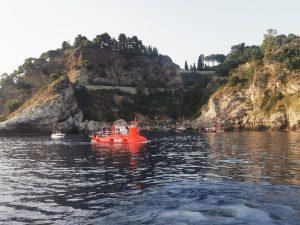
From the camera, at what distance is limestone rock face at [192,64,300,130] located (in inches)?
5037

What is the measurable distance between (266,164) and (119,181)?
17.6m

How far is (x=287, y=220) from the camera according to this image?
18891 mm

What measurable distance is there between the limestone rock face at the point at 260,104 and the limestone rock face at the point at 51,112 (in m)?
52.7

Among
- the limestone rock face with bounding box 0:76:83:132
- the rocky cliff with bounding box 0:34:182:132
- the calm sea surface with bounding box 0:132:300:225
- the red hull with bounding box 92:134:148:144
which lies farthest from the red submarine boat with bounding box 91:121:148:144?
the rocky cliff with bounding box 0:34:182:132

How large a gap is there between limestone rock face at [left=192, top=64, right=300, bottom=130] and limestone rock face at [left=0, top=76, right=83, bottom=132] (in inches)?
2075

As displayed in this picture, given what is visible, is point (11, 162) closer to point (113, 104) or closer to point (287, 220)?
point (287, 220)

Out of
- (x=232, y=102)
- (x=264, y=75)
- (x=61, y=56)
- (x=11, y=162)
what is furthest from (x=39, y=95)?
(x=11, y=162)

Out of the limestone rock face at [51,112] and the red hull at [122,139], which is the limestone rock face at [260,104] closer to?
the limestone rock face at [51,112]

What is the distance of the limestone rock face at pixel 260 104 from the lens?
127938 millimetres

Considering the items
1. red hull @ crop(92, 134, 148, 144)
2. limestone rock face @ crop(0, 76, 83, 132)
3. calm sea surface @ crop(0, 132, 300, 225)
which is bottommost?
calm sea surface @ crop(0, 132, 300, 225)

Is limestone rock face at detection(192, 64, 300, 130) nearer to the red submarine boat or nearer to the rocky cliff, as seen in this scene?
the rocky cliff

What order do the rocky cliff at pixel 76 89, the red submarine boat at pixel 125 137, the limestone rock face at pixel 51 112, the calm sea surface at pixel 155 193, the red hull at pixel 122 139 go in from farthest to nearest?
1. the rocky cliff at pixel 76 89
2. the limestone rock face at pixel 51 112
3. the red hull at pixel 122 139
4. the red submarine boat at pixel 125 137
5. the calm sea surface at pixel 155 193

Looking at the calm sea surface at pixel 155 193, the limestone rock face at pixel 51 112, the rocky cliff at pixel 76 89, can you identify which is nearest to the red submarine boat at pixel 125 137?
the calm sea surface at pixel 155 193

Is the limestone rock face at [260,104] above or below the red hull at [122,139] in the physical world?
above
